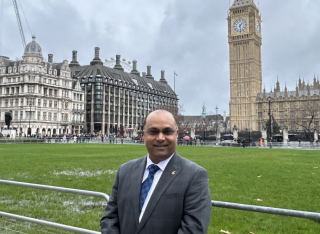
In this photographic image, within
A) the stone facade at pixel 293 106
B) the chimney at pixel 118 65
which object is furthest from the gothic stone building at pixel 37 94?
the stone facade at pixel 293 106

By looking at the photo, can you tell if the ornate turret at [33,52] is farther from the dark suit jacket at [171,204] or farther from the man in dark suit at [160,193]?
the dark suit jacket at [171,204]

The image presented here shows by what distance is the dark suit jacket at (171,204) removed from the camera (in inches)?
107

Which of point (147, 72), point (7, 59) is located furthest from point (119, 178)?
point (147, 72)

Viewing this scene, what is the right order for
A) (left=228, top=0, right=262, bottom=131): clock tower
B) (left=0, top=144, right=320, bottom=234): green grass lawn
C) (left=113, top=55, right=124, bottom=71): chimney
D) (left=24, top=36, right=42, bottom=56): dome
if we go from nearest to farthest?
(left=0, top=144, right=320, bottom=234): green grass lawn, (left=24, top=36, right=42, bottom=56): dome, (left=228, top=0, right=262, bottom=131): clock tower, (left=113, top=55, right=124, bottom=71): chimney

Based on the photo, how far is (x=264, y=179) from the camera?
1219 centimetres

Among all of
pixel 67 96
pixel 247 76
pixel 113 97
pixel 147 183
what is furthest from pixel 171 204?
pixel 247 76

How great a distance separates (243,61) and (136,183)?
11410 centimetres

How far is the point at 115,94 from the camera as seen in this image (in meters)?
97.5

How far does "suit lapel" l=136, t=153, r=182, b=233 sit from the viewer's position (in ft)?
8.97

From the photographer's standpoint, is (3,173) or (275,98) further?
(275,98)

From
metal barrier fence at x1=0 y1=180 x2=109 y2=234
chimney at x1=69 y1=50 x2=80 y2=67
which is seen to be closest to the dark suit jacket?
metal barrier fence at x1=0 y1=180 x2=109 y2=234

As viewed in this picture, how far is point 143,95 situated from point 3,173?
326 ft

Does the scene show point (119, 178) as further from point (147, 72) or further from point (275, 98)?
point (147, 72)

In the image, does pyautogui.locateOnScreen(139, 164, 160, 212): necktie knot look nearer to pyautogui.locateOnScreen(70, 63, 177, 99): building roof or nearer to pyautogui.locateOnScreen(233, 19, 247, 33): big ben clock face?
pyautogui.locateOnScreen(70, 63, 177, 99): building roof
